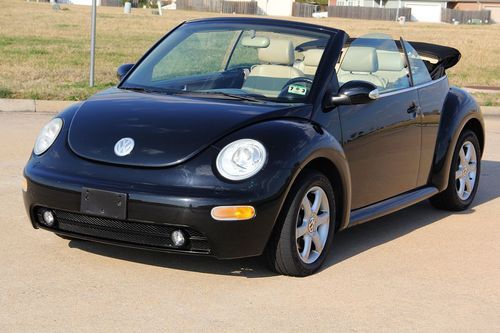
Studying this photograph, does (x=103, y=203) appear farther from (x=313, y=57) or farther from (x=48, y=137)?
(x=313, y=57)

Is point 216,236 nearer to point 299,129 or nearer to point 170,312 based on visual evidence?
point 170,312

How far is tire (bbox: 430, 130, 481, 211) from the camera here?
7.32m

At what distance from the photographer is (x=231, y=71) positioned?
639 centimetres

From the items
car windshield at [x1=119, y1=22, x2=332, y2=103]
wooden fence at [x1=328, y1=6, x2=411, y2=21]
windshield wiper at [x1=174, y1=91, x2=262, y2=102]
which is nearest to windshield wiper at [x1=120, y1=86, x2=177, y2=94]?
car windshield at [x1=119, y1=22, x2=332, y2=103]

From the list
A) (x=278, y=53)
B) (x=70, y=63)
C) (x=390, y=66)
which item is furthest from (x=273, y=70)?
(x=70, y=63)

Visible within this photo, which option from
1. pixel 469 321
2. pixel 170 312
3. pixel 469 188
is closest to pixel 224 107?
pixel 170 312

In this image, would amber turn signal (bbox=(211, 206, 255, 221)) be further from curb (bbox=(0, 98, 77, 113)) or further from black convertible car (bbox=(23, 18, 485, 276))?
curb (bbox=(0, 98, 77, 113))

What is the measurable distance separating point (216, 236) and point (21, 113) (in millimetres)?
7851

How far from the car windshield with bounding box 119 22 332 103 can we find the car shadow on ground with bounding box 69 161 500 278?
1.01 meters

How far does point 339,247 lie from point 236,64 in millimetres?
1448

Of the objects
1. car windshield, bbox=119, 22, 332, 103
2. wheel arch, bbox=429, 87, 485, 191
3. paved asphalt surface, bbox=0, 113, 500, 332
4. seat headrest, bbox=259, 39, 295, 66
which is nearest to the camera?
paved asphalt surface, bbox=0, 113, 500, 332

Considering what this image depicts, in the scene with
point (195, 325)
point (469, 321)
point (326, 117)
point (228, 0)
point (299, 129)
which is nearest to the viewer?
point (195, 325)

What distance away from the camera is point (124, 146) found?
513 centimetres

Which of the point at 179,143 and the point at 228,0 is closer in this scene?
the point at 179,143
